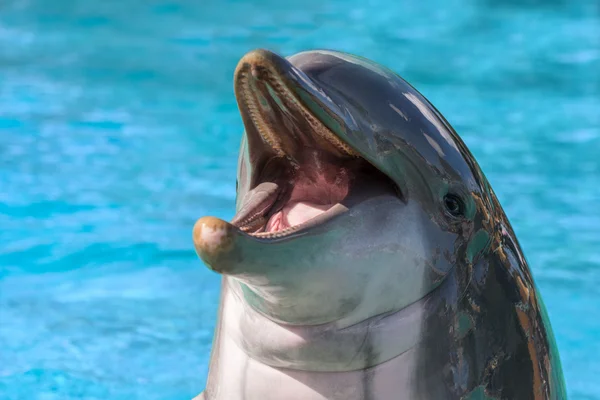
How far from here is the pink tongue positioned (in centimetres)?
275

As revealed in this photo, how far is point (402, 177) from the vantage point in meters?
2.76

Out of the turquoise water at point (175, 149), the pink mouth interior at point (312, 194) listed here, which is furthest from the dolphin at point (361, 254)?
the turquoise water at point (175, 149)

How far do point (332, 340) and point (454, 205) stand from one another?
19.2 inches

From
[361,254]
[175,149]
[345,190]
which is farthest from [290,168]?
[175,149]

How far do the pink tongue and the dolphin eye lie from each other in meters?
0.32

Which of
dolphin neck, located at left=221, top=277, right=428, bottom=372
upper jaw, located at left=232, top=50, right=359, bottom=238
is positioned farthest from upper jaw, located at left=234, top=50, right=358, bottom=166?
dolphin neck, located at left=221, top=277, right=428, bottom=372

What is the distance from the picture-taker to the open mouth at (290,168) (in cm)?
266

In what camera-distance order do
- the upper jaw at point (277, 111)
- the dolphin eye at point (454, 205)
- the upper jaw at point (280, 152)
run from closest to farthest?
the upper jaw at point (277, 111) → the upper jaw at point (280, 152) → the dolphin eye at point (454, 205)

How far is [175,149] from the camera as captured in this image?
8.89 meters

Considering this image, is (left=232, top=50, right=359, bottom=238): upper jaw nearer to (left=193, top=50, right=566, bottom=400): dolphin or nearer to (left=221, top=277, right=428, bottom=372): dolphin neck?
(left=193, top=50, right=566, bottom=400): dolphin

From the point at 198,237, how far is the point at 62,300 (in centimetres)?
467

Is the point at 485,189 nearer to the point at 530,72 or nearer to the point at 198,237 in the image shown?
the point at 198,237

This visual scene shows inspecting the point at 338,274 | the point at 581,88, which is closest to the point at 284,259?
the point at 338,274

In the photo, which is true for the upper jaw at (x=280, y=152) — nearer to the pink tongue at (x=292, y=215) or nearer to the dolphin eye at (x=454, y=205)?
the pink tongue at (x=292, y=215)
